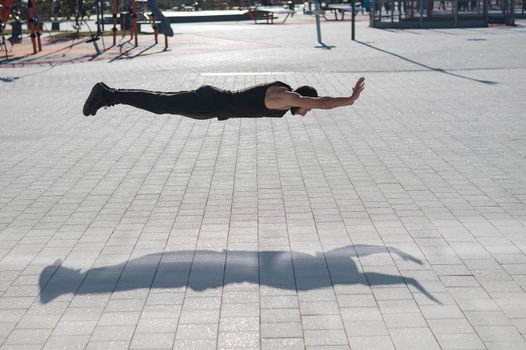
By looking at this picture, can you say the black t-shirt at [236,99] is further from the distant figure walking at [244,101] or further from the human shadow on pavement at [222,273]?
the human shadow on pavement at [222,273]

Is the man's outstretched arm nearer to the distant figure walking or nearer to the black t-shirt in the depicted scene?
the distant figure walking

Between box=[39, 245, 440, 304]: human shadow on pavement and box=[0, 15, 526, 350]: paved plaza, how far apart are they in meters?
0.02

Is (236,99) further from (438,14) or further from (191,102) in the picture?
(438,14)

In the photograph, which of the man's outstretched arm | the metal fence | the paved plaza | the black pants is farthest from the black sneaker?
the metal fence

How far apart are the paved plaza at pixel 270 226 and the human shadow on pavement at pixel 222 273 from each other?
0.07 feet

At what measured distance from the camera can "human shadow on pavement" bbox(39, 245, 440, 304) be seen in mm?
5508

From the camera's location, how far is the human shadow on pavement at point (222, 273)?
551 centimetres

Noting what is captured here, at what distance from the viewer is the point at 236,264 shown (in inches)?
234

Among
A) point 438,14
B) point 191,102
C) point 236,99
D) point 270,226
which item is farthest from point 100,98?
point 438,14

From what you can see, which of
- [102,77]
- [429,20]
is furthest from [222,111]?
[429,20]

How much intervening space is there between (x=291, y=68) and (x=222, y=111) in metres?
12.8

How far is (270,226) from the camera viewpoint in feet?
Result: 22.7

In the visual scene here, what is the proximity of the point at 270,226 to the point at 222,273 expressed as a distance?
50.1 inches

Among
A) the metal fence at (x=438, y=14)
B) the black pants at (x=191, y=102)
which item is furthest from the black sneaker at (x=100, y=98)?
the metal fence at (x=438, y=14)
